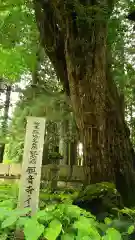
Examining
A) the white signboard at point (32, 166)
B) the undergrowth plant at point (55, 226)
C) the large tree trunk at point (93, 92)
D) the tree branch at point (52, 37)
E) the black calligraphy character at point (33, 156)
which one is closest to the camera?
the undergrowth plant at point (55, 226)

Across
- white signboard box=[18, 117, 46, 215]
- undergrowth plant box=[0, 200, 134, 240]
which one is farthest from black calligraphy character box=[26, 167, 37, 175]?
undergrowth plant box=[0, 200, 134, 240]

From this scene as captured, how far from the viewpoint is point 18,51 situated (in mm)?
4602

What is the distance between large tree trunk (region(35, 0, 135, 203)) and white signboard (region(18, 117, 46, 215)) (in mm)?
1261

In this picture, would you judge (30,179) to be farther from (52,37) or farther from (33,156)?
(52,37)

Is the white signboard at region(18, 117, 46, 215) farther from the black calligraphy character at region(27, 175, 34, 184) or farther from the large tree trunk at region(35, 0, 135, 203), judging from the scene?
the large tree trunk at region(35, 0, 135, 203)

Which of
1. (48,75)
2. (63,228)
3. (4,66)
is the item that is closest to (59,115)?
(48,75)

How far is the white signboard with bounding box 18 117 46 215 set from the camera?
5.84ft

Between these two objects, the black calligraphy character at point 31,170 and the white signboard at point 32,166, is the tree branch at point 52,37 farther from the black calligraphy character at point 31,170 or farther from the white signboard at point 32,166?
the black calligraphy character at point 31,170

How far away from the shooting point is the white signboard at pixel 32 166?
1781 mm

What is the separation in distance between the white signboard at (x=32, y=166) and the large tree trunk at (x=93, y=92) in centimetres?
126

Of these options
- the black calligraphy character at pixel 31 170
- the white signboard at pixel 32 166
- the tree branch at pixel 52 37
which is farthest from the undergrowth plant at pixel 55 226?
the tree branch at pixel 52 37

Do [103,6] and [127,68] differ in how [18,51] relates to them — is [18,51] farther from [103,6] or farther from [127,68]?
[127,68]

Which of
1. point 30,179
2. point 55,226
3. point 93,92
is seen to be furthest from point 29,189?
point 93,92

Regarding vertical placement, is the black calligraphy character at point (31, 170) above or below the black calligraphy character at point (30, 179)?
above
